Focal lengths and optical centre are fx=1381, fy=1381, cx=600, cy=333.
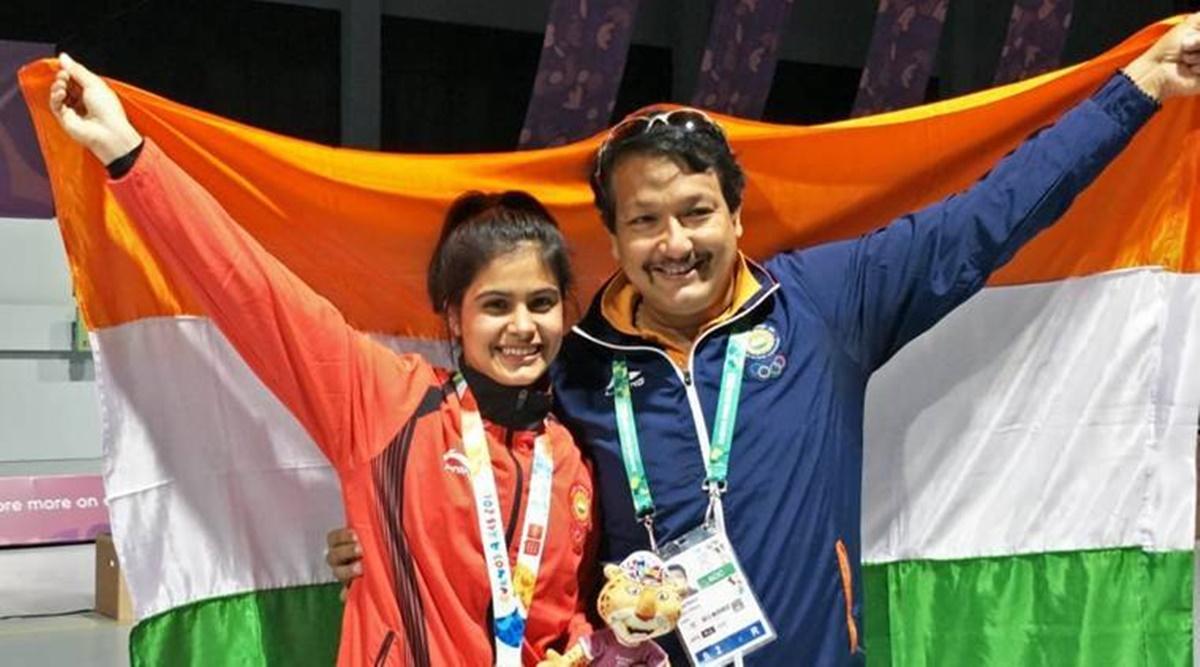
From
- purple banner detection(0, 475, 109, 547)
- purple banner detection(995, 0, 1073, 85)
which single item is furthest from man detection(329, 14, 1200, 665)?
purple banner detection(995, 0, 1073, 85)

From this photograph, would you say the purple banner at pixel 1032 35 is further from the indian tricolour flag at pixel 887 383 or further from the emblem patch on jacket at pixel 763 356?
the emblem patch on jacket at pixel 763 356

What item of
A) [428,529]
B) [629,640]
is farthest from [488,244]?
[629,640]

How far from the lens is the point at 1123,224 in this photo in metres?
2.63

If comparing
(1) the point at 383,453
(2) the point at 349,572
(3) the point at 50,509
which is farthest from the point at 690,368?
(3) the point at 50,509

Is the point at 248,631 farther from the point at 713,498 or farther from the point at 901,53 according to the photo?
the point at 901,53

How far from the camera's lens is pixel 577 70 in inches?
262

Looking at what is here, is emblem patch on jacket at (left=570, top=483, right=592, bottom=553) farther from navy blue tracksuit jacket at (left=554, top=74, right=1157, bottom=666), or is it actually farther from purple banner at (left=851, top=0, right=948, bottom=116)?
purple banner at (left=851, top=0, right=948, bottom=116)

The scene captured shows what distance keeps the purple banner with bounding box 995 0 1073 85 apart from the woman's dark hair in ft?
23.4

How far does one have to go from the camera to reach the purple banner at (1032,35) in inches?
332

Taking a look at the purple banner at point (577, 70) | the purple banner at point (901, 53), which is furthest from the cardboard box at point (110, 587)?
the purple banner at point (901, 53)

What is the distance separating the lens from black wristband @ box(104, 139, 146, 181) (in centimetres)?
181

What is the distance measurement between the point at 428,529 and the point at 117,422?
0.66 meters

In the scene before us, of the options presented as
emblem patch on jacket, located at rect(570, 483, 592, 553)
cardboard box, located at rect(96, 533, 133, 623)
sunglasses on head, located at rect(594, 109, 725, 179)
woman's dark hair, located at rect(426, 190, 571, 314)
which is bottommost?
cardboard box, located at rect(96, 533, 133, 623)

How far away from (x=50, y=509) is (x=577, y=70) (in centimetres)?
393
